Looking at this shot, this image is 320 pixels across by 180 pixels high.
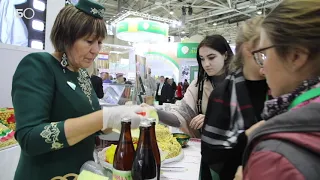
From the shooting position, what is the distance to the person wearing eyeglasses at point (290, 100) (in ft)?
1.43

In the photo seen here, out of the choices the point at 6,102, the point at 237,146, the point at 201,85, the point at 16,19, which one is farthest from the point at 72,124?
the point at 16,19

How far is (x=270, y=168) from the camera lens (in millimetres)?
455

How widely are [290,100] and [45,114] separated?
851 mm

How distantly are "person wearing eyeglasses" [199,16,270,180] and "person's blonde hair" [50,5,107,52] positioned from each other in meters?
0.70

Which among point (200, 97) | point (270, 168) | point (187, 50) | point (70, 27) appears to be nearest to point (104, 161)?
point (70, 27)

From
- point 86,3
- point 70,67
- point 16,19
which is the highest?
point 16,19

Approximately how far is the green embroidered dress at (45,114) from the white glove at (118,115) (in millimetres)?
170

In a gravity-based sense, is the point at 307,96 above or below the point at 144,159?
above

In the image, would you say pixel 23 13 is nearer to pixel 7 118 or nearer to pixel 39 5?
pixel 39 5

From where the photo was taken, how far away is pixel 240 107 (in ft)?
3.57

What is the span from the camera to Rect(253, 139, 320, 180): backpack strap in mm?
423

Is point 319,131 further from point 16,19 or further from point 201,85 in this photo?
point 16,19

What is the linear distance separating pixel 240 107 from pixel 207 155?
0.28 meters

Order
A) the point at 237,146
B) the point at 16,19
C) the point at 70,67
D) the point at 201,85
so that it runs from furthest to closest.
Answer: the point at 16,19 → the point at 201,85 → the point at 70,67 → the point at 237,146
